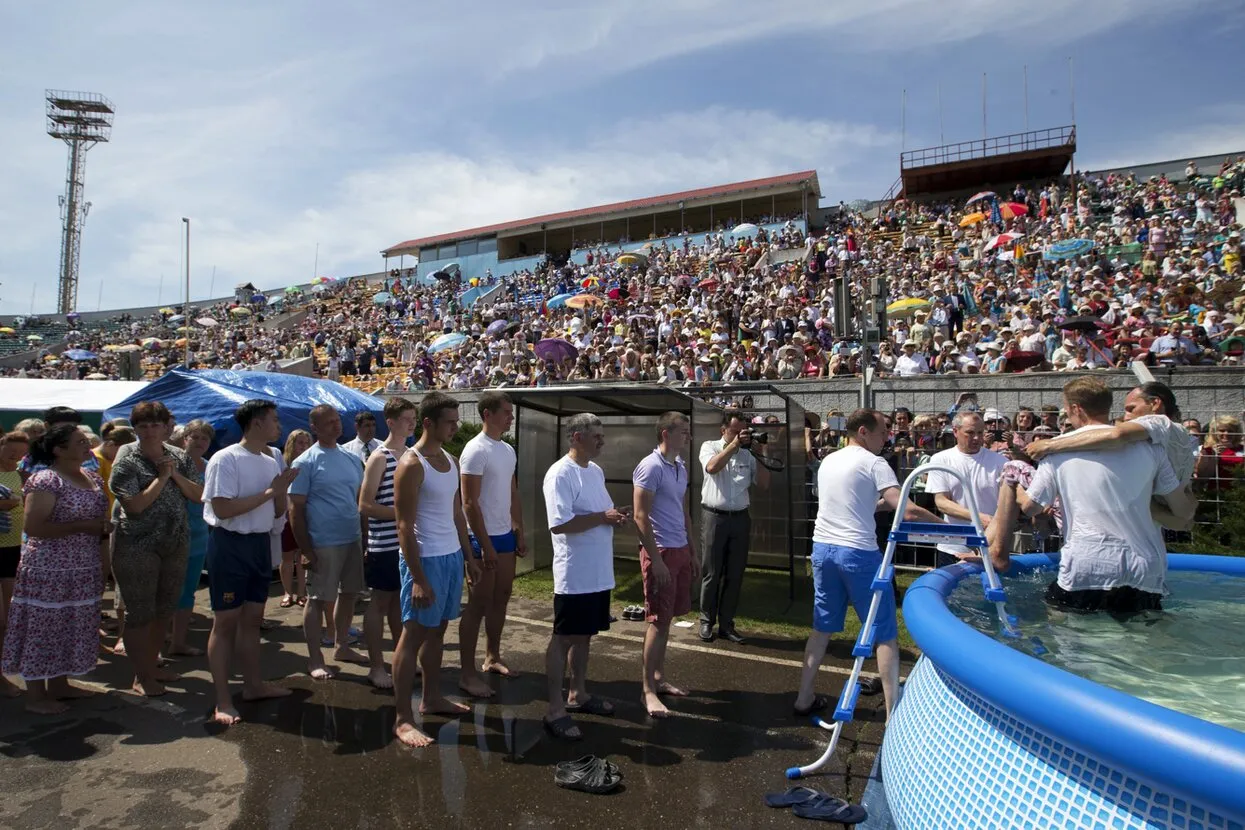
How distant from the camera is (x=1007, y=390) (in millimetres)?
11117

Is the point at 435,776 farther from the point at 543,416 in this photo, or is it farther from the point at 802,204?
the point at 802,204

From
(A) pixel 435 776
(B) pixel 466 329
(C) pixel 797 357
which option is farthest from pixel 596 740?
(B) pixel 466 329

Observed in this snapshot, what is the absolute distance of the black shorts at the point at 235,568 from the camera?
4477mm

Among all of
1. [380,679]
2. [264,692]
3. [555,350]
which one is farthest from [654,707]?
[555,350]

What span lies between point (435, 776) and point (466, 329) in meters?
25.8

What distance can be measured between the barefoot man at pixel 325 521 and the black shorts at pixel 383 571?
0.30 m

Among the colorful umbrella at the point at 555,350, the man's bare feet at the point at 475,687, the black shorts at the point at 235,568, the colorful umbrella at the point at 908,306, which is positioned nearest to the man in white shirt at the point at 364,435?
the black shorts at the point at 235,568

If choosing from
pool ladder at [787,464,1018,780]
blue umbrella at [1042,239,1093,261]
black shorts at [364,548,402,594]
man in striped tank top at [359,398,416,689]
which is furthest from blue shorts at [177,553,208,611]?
blue umbrella at [1042,239,1093,261]

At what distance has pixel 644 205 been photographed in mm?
37125

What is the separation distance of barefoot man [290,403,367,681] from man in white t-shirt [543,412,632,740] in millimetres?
1843

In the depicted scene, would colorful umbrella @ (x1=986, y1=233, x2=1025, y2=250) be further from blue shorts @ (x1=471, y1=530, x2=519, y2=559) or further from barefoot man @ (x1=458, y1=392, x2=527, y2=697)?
blue shorts @ (x1=471, y1=530, x2=519, y2=559)

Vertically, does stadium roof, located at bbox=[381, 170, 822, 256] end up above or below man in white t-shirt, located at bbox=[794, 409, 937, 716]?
above

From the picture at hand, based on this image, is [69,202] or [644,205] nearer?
[644,205]

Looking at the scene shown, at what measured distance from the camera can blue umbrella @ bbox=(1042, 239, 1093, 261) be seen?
16.4m
